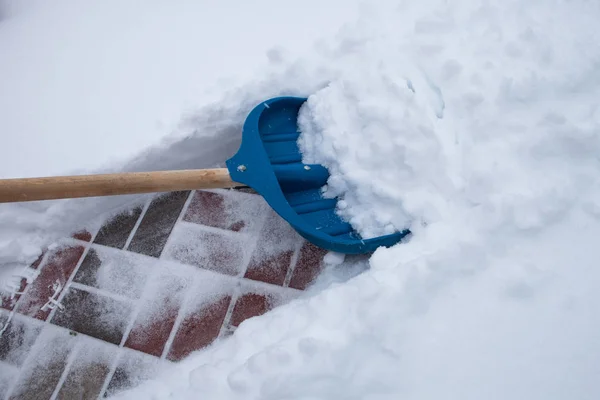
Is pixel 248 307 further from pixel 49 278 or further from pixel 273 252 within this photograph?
pixel 49 278

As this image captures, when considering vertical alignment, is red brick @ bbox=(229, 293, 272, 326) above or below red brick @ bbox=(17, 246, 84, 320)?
below

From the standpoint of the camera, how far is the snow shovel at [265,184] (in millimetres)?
1083

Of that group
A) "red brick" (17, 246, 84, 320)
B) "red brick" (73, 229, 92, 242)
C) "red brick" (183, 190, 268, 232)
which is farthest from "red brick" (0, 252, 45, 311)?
"red brick" (183, 190, 268, 232)

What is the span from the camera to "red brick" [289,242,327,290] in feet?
3.91

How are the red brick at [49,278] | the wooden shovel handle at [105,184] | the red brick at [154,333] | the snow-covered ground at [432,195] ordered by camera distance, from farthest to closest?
the red brick at [49,278]
the red brick at [154,333]
the wooden shovel handle at [105,184]
the snow-covered ground at [432,195]

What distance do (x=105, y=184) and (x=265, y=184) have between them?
0.40m

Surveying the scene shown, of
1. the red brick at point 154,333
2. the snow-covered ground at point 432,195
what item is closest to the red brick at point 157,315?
the red brick at point 154,333

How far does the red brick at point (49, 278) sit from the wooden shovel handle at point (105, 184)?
→ 0.32 m

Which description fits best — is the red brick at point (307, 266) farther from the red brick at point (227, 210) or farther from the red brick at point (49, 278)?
the red brick at point (49, 278)

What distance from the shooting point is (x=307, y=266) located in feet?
3.98

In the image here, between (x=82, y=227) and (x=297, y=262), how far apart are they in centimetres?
70

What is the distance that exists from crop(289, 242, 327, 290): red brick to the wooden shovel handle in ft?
0.88

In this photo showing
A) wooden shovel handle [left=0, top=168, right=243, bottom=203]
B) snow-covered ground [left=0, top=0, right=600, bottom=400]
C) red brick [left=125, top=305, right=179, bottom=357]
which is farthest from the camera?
red brick [left=125, top=305, right=179, bottom=357]

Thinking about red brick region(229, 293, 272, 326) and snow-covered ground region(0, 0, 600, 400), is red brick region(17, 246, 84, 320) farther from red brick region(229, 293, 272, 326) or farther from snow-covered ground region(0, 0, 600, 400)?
red brick region(229, 293, 272, 326)
